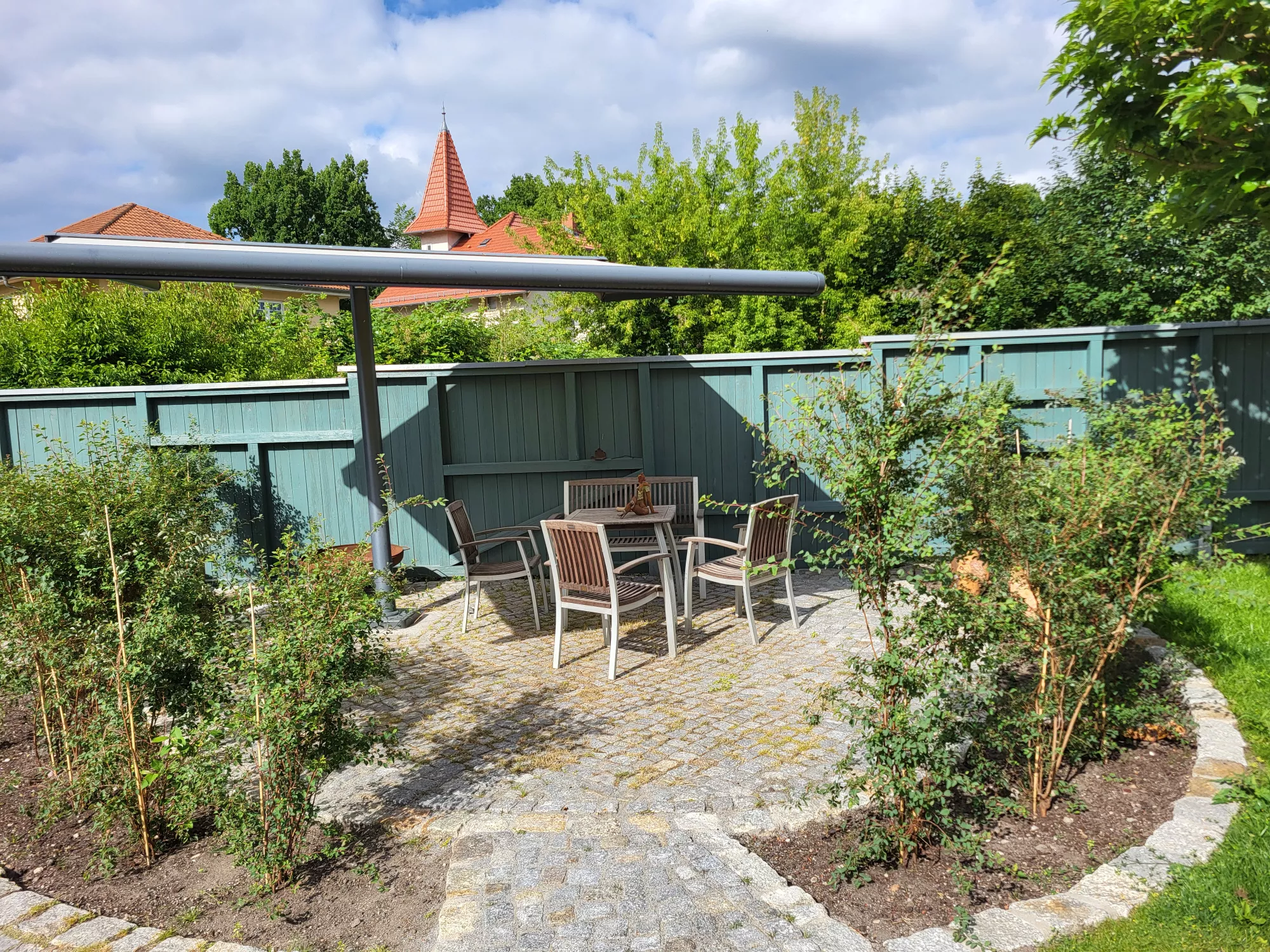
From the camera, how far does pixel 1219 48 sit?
15.1 ft

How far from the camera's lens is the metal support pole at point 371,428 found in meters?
6.38

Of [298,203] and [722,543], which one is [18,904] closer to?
[722,543]

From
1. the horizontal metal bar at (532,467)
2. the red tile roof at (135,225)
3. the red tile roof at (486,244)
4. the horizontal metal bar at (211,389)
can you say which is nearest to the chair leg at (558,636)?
the horizontal metal bar at (532,467)

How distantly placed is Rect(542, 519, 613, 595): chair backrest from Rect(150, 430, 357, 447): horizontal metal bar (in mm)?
3313

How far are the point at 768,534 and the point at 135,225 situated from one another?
25.9 m

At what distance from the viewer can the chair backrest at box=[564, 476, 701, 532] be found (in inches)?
284

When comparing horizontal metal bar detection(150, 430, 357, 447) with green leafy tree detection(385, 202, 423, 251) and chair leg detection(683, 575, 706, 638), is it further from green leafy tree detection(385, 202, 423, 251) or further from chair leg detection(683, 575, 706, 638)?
green leafy tree detection(385, 202, 423, 251)

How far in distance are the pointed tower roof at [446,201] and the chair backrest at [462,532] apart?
32.5m

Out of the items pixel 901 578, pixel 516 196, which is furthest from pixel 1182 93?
pixel 516 196

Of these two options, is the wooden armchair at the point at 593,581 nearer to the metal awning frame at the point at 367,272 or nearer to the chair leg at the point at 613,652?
the chair leg at the point at 613,652

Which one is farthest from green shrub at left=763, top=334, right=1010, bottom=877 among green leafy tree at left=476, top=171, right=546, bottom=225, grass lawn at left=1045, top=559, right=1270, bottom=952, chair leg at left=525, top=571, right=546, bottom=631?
green leafy tree at left=476, top=171, right=546, bottom=225

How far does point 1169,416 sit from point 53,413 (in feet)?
31.1

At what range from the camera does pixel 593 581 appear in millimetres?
5477

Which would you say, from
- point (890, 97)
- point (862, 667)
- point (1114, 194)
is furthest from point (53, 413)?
point (890, 97)
